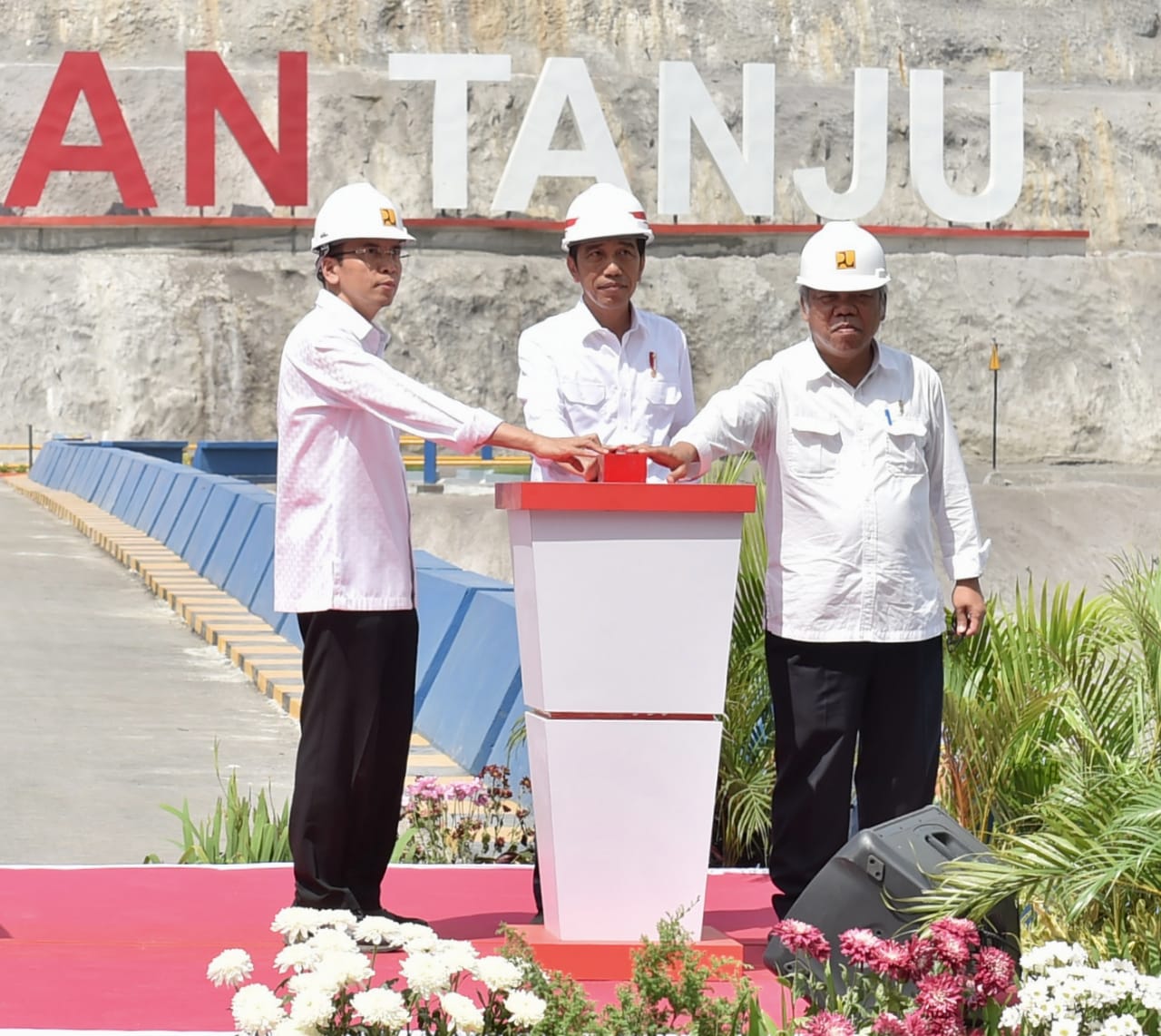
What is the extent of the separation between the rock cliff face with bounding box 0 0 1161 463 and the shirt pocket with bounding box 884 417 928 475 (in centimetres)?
5085

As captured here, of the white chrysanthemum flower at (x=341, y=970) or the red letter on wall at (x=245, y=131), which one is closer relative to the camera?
the white chrysanthemum flower at (x=341, y=970)

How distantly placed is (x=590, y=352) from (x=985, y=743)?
191 centimetres

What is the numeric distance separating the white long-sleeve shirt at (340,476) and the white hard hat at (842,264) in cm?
99

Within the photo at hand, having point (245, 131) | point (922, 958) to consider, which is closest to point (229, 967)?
point (922, 958)

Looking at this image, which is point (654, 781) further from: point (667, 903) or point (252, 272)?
point (252, 272)

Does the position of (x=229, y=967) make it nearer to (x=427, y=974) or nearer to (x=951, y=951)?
(x=427, y=974)

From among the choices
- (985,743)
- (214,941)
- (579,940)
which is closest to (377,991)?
(579,940)

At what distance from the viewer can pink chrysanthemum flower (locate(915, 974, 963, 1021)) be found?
406 cm

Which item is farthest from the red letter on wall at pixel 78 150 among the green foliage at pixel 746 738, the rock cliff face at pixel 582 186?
the green foliage at pixel 746 738

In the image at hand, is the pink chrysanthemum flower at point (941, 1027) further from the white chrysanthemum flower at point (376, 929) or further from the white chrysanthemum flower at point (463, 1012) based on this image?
the white chrysanthemum flower at point (376, 929)

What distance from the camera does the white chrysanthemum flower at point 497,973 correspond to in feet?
13.5

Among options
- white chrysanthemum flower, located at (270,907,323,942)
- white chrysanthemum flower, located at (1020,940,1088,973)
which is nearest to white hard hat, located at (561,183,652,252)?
white chrysanthemum flower, located at (270,907,323,942)

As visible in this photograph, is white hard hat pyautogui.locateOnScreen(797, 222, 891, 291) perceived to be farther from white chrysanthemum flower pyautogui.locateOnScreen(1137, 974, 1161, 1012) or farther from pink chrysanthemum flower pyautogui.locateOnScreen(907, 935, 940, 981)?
white chrysanthemum flower pyautogui.locateOnScreen(1137, 974, 1161, 1012)

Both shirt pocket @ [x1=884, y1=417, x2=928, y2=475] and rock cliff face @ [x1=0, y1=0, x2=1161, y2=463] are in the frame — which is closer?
shirt pocket @ [x1=884, y1=417, x2=928, y2=475]
